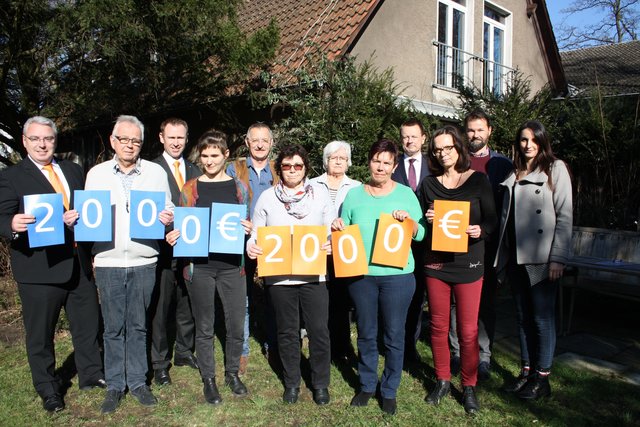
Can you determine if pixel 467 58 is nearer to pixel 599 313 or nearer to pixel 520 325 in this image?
pixel 599 313

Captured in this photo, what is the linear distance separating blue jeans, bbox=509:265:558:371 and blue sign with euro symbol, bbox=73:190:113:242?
10.1 ft

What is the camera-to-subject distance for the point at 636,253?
624 cm

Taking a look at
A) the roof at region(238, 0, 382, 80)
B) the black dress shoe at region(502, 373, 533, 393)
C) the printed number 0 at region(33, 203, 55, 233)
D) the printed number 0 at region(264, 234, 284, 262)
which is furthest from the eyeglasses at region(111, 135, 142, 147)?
the roof at region(238, 0, 382, 80)

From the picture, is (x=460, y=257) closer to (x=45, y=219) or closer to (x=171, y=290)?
(x=171, y=290)

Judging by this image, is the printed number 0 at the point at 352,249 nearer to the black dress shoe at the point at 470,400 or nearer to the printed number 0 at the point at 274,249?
the printed number 0 at the point at 274,249

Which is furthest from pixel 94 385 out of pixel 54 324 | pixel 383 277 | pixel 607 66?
pixel 607 66

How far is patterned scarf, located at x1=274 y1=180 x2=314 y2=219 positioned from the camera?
3752mm

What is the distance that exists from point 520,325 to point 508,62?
12727 millimetres

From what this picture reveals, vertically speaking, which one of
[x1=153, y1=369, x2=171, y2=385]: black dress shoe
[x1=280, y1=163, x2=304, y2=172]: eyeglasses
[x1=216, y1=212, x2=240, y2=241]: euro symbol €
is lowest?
[x1=153, y1=369, x2=171, y2=385]: black dress shoe

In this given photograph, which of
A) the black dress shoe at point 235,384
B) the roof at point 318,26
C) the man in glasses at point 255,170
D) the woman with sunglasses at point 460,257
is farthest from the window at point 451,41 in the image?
the black dress shoe at point 235,384

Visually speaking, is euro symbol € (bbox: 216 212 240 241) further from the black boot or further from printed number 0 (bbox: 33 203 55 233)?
the black boot

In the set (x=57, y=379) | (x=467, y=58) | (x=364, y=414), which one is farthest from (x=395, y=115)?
(x=467, y=58)

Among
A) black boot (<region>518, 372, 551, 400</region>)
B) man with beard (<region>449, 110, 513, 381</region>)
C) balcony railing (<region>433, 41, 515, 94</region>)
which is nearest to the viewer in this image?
black boot (<region>518, 372, 551, 400</region>)

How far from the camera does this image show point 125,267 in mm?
3814
